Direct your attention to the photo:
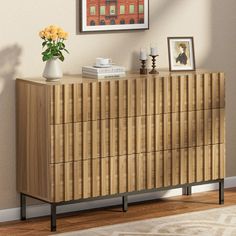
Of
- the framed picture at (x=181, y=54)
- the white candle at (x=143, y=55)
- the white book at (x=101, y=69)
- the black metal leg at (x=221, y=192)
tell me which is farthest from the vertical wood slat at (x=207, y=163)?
the white book at (x=101, y=69)

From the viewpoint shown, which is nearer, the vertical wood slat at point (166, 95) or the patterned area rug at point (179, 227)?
the patterned area rug at point (179, 227)

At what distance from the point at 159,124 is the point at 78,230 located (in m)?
0.89

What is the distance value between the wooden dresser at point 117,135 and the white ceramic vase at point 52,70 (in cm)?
7

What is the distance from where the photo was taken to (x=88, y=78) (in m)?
5.47

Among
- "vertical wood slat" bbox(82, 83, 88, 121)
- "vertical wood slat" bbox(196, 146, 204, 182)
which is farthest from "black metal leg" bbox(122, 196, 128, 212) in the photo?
"vertical wood slat" bbox(82, 83, 88, 121)

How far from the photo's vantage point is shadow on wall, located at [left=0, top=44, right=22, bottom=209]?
17.9 ft

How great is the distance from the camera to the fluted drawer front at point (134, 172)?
534 centimetres

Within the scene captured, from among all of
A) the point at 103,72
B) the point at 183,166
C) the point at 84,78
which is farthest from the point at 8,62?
the point at 183,166

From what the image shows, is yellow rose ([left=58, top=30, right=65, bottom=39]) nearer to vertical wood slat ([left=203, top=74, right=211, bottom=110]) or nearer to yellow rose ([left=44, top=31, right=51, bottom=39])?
yellow rose ([left=44, top=31, right=51, bottom=39])

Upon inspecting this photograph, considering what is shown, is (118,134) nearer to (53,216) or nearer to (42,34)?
(53,216)

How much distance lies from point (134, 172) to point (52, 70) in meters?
0.87

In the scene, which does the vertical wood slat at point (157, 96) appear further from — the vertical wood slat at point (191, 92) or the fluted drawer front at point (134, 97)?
the vertical wood slat at point (191, 92)

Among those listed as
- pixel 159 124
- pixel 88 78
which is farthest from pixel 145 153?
pixel 88 78

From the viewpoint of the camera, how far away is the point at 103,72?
547 cm
